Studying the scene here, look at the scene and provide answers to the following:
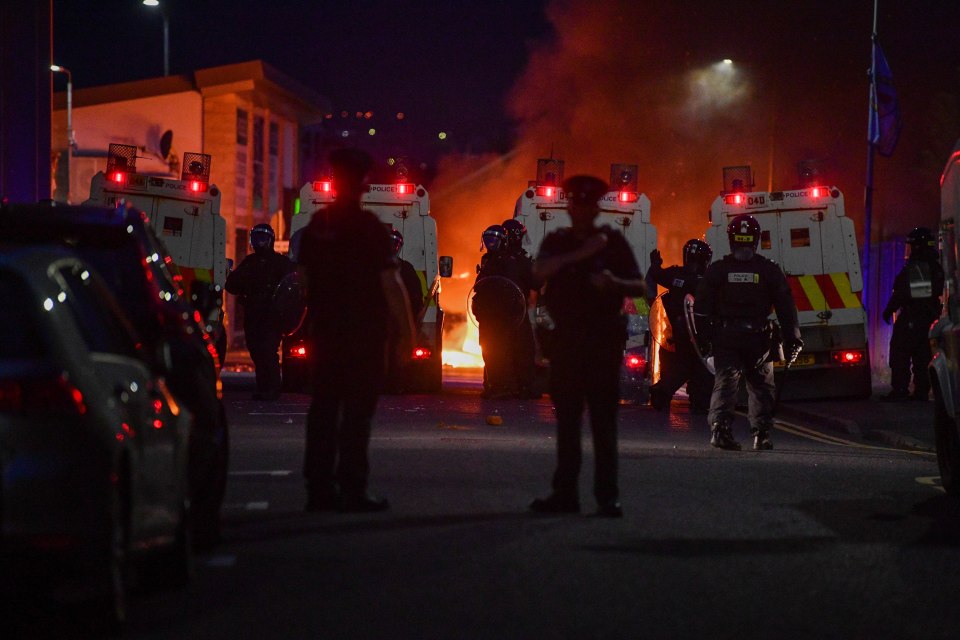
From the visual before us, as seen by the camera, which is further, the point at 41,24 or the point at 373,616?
the point at 41,24

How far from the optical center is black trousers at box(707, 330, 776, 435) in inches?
523

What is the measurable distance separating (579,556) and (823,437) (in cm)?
836

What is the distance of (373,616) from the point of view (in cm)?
615

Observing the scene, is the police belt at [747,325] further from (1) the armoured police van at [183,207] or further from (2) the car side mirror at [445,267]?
(1) the armoured police van at [183,207]

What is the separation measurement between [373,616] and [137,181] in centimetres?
1562

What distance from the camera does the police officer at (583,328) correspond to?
871 centimetres

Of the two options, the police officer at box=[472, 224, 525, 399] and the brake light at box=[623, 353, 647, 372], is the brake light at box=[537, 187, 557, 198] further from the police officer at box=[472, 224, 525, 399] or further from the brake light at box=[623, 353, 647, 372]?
the brake light at box=[623, 353, 647, 372]

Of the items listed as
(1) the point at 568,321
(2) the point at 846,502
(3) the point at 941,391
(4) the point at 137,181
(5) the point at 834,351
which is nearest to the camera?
(1) the point at 568,321

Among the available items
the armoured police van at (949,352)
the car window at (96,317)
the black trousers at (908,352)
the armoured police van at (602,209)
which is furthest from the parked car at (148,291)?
the black trousers at (908,352)

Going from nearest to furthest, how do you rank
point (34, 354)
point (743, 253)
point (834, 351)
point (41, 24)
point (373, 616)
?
point (34, 354)
point (373, 616)
point (743, 253)
point (41, 24)
point (834, 351)

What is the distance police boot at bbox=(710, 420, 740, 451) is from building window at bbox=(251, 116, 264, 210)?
32529 millimetres

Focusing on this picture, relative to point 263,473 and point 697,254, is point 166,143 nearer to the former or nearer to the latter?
point 697,254

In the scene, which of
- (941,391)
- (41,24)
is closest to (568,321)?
(941,391)

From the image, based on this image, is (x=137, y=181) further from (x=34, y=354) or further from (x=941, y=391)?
(x=34, y=354)
